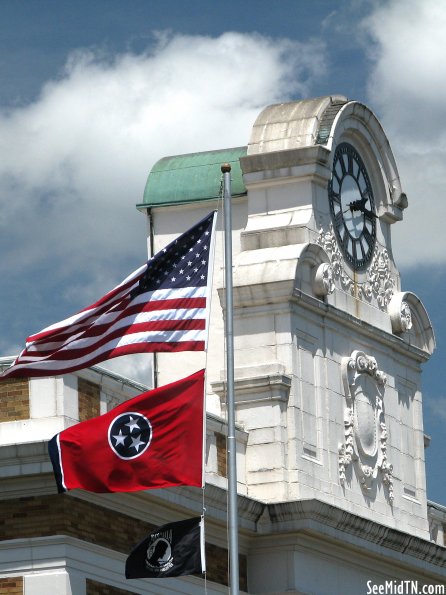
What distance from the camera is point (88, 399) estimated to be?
26.7 metres

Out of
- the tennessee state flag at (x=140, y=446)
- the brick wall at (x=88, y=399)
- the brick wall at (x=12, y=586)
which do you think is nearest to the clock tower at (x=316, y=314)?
the brick wall at (x=88, y=399)

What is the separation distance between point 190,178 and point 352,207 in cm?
272

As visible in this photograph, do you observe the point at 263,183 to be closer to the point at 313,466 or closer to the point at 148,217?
the point at 148,217

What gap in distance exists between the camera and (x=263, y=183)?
107ft

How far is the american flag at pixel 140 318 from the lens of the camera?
24.7 m

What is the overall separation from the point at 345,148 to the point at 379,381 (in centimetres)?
390

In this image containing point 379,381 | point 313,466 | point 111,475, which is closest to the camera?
point 111,475

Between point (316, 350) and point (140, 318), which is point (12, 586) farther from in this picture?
point (316, 350)

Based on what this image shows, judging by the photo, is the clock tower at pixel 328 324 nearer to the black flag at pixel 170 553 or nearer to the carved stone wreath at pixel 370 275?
the carved stone wreath at pixel 370 275

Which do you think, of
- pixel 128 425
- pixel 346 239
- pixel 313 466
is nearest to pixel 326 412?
pixel 313 466

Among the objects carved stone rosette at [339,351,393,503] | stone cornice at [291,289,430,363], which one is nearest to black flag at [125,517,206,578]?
stone cornice at [291,289,430,363]

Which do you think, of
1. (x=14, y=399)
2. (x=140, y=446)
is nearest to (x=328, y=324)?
(x=14, y=399)

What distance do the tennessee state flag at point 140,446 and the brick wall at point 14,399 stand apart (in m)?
1.64

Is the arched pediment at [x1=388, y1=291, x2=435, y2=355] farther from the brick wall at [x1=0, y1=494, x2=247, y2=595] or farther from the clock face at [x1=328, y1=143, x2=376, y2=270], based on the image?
the brick wall at [x1=0, y1=494, x2=247, y2=595]
